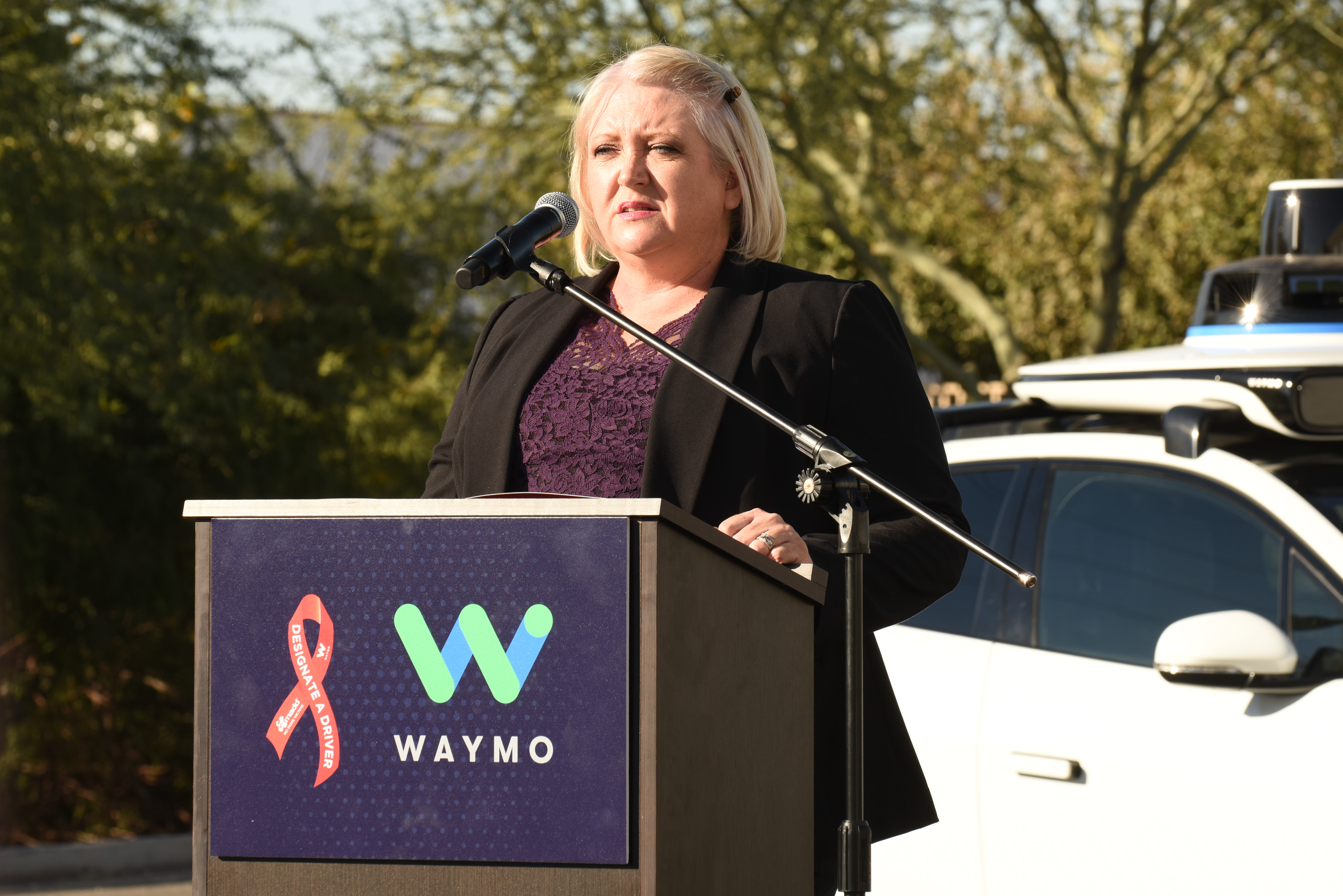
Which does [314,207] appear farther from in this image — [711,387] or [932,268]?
[711,387]

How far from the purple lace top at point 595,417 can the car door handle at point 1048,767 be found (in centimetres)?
148

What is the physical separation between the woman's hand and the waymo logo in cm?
35

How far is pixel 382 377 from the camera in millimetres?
9109

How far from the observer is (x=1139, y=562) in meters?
3.39

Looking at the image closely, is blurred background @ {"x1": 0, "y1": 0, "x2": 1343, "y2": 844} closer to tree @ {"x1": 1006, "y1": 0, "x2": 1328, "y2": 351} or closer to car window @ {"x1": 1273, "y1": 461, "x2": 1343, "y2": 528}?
tree @ {"x1": 1006, "y1": 0, "x2": 1328, "y2": 351}

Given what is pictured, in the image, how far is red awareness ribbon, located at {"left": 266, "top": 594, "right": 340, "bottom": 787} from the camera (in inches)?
59.3

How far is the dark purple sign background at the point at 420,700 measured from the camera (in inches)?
56.9

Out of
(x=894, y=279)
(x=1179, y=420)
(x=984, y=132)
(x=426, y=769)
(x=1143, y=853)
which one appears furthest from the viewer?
(x=894, y=279)

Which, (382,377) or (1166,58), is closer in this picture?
(382,377)

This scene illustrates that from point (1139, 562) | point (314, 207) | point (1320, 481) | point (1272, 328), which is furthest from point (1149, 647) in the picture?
point (314, 207)

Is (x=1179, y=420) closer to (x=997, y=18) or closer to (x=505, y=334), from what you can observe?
(x=505, y=334)

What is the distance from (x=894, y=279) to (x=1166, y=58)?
6.19 meters

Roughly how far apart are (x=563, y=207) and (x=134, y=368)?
221 inches

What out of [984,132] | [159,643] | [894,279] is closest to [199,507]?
[159,643]
